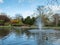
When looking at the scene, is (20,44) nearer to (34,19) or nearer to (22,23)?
(34,19)

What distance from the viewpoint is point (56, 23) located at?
42938mm

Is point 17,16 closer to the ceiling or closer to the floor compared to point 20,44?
closer to the ceiling

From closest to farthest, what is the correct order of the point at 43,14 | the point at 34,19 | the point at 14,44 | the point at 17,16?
1. the point at 14,44
2. the point at 43,14
3. the point at 34,19
4. the point at 17,16

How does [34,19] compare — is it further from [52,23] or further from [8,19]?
[8,19]

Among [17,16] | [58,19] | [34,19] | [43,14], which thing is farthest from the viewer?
[17,16]

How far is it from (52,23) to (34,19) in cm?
545

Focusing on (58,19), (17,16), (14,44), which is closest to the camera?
(14,44)

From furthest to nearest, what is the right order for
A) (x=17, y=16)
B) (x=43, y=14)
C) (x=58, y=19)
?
(x=17, y=16)
(x=58, y=19)
(x=43, y=14)

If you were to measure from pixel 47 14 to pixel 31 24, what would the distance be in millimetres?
5727

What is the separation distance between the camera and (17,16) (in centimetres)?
4809

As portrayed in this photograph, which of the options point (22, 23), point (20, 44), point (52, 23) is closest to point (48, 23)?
point (52, 23)

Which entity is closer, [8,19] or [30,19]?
[30,19]

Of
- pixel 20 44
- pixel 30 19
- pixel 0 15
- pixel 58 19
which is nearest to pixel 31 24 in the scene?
pixel 30 19

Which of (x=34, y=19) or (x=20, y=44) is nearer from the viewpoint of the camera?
(x=20, y=44)
